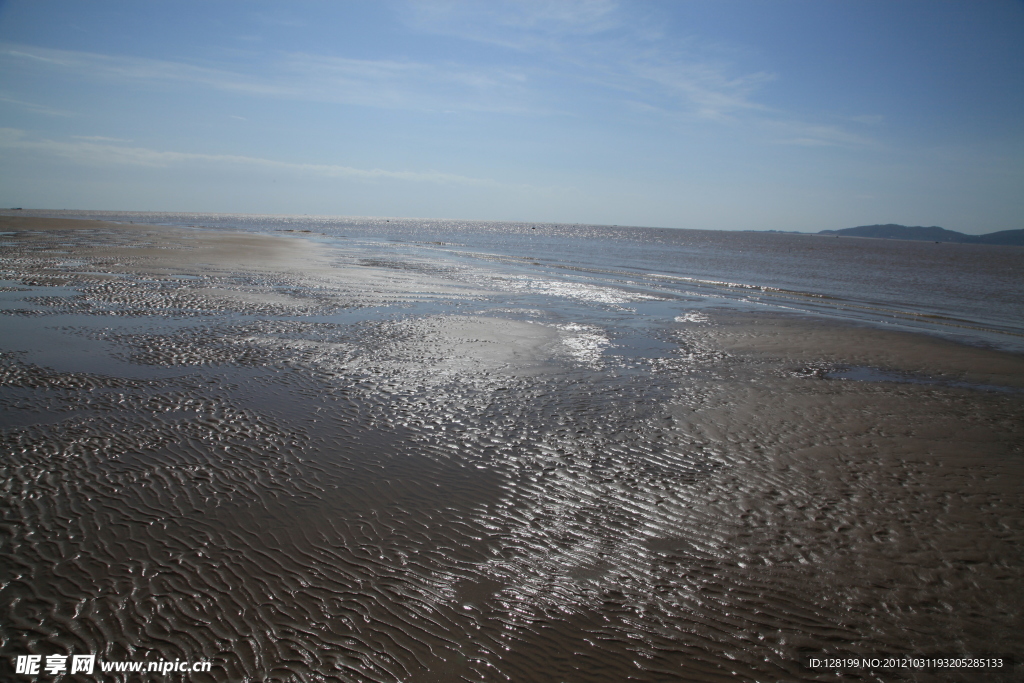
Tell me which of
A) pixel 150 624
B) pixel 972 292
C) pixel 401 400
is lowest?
pixel 150 624

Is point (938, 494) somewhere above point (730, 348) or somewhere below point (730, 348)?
below

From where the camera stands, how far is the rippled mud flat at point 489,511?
4340 millimetres

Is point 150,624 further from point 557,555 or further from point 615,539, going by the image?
point 615,539

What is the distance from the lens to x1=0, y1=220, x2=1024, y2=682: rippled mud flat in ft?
14.2

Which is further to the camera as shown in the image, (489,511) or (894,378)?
(894,378)

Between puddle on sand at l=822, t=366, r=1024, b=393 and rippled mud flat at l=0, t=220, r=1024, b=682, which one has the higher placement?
puddle on sand at l=822, t=366, r=1024, b=393

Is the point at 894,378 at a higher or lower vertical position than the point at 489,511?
higher

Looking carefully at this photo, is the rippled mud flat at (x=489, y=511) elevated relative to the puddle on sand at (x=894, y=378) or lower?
lower

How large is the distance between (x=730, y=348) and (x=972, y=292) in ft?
94.4

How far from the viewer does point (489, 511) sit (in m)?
6.24

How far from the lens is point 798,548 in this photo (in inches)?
229

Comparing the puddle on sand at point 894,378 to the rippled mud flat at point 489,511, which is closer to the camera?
the rippled mud flat at point 489,511

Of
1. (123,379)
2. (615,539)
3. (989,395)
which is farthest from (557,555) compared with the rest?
(989,395)

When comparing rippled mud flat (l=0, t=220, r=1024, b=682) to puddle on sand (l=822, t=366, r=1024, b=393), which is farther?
puddle on sand (l=822, t=366, r=1024, b=393)
